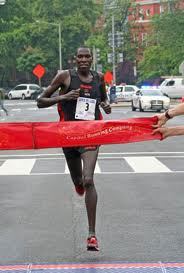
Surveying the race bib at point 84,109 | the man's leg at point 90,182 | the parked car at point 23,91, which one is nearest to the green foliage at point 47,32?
the parked car at point 23,91

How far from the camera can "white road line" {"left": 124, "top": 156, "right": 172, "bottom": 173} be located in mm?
13850

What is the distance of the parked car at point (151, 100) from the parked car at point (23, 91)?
3792 cm

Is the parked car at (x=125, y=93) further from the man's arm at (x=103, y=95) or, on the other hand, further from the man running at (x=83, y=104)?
the man running at (x=83, y=104)

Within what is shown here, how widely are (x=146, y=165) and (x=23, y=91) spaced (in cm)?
6738

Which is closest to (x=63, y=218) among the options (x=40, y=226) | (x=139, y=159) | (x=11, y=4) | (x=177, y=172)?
(x=40, y=226)

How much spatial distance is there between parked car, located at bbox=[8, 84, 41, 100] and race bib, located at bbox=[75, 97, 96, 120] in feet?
237

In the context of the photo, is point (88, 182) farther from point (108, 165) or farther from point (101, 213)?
point (108, 165)

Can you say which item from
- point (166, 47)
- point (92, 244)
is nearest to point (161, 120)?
point (92, 244)

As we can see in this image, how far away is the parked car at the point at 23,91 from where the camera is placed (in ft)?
264

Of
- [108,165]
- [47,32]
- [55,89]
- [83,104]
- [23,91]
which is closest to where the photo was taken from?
[83,104]

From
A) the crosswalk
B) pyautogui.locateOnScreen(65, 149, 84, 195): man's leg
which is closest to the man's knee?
pyautogui.locateOnScreen(65, 149, 84, 195): man's leg

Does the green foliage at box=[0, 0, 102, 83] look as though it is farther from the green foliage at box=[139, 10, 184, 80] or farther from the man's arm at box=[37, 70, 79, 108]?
the man's arm at box=[37, 70, 79, 108]

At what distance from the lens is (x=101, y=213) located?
9250 mm

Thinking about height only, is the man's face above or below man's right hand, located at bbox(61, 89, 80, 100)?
above
